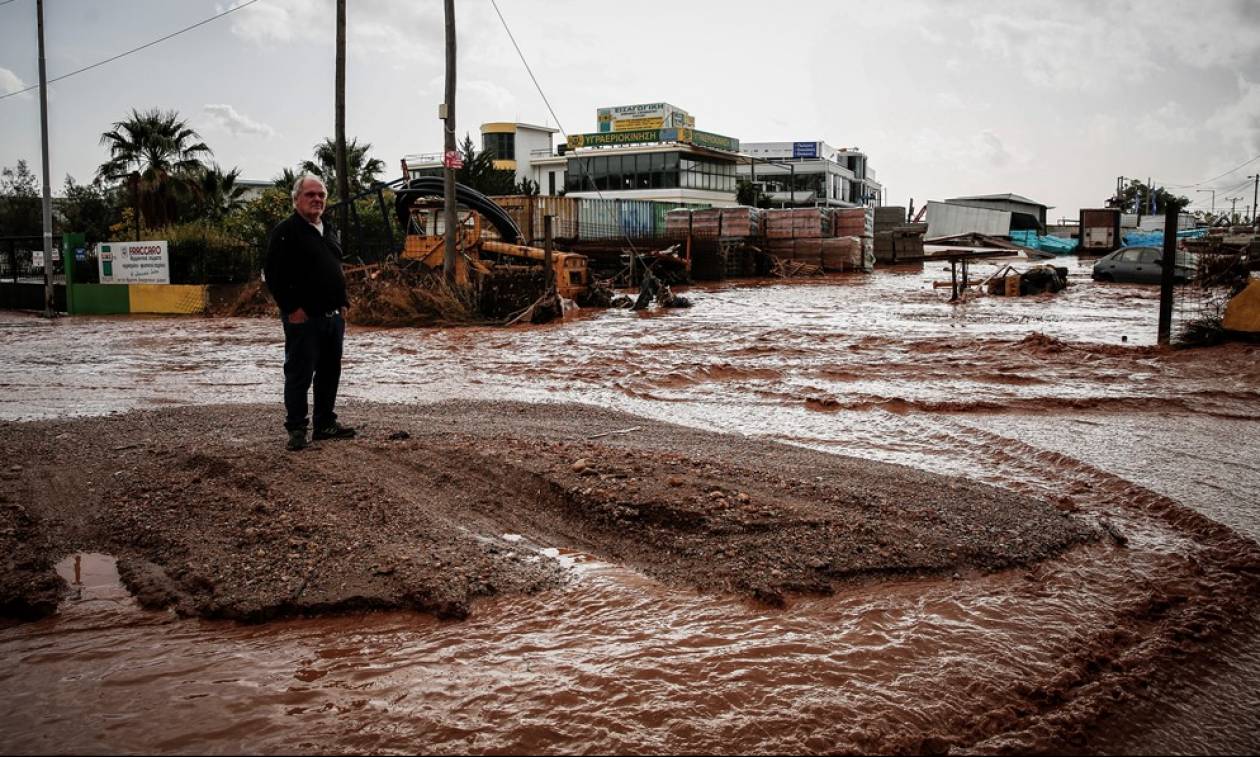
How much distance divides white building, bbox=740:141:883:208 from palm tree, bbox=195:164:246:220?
3413 centimetres

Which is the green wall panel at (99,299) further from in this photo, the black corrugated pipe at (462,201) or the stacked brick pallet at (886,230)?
the stacked brick pallet at (886,230)

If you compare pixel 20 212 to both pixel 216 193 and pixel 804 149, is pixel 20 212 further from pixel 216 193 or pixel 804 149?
pixel 804 149

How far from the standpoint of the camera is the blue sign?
7806 centimetres

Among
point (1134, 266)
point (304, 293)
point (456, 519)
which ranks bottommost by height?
point (456, 519)

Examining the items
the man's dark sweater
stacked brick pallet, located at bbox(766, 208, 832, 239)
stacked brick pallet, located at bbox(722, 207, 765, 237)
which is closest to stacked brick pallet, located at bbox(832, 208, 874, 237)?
stacked brick pallet, located at bbox(766, 208, 832, 239)

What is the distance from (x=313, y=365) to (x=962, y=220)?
208 ft

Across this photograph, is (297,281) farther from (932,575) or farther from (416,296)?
(416,296)

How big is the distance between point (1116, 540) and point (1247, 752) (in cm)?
180

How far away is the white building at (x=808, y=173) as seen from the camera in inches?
2736

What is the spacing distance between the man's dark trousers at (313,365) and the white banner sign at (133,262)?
20.1 metres

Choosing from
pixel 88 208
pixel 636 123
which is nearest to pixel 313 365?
pixel 88 208

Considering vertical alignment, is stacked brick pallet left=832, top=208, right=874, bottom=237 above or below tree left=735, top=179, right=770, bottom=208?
below

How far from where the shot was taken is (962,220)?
206ft

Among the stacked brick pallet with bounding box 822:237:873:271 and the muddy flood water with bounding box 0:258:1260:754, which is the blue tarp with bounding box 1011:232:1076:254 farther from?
the muddy flood water with bounding box 0:258:1260:754
